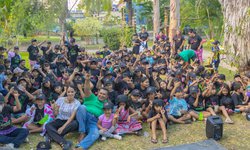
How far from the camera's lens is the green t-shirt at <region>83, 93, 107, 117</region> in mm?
5770

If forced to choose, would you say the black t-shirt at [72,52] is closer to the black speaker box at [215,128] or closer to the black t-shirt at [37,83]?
the black t-shirt at [37,83]

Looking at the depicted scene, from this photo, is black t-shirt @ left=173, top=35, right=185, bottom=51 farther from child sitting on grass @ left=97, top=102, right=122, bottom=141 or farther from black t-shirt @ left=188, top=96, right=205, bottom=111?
child sitting on grass @ left=97, top=102, right=122, bottom=141

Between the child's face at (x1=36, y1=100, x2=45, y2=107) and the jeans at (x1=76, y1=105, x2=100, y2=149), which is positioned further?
the child's face at (x1=36, y1=100, x2=45, y2=107)

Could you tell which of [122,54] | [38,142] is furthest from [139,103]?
[122,54]

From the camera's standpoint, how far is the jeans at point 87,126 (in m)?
5.29

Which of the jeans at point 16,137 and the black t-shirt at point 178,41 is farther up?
the black t-shirt at point 178,41

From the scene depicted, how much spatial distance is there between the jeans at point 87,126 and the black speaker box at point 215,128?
193 cm

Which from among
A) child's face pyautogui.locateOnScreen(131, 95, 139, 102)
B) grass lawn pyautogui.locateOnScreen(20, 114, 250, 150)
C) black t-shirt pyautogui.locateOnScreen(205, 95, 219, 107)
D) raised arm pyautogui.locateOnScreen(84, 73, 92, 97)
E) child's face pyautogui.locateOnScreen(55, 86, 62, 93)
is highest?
raised arm pyautogui.locateOnScreen(84, 73, 92, 97)

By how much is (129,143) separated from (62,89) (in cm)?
193

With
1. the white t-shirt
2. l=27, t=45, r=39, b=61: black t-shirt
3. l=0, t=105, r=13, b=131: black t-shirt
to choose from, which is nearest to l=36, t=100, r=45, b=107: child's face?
the white t-shirt

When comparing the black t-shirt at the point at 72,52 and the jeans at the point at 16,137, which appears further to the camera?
the black t-shirt at the point at 72,52

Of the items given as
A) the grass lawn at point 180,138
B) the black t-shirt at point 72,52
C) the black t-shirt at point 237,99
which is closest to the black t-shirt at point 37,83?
the grass lawn at point 180,138

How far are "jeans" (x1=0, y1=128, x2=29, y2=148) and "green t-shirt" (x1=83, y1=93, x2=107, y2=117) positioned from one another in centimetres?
116

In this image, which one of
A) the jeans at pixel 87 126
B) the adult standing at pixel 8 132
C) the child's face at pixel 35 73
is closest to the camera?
the adult standing at pixel 8 132
